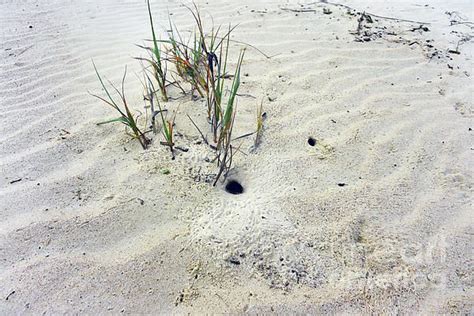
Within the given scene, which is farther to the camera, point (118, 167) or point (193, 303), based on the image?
point (118, 167)

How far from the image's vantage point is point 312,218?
6.14ft

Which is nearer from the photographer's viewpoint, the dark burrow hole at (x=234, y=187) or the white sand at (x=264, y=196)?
the white sand at (x=264, y=196)

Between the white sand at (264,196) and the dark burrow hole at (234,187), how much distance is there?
38mm

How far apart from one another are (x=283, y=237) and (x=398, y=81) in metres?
1.84

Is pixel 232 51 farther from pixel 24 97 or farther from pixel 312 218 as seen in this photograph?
pixel 312 218

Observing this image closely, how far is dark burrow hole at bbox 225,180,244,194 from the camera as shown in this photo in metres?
2.04

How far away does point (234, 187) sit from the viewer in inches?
81.3

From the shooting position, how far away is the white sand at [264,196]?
159 cm

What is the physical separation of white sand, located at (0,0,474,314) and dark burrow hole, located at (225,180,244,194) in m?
0.04

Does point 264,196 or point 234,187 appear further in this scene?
point 234,187

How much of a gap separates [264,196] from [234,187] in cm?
20

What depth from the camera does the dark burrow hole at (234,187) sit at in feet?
6.68

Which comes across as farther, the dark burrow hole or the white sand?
the dark burrow hole

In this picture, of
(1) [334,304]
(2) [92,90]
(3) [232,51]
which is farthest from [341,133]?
(2) [92,90]
